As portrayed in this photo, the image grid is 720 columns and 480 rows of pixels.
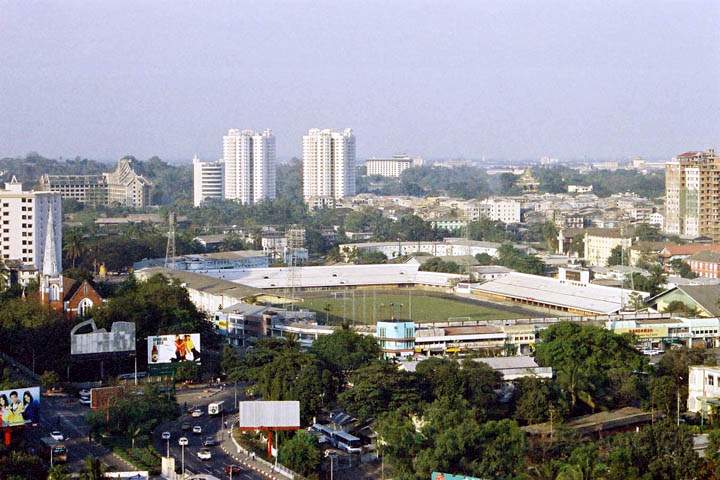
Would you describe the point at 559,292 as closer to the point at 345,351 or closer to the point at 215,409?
the point at 345,351

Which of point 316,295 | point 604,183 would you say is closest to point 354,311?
point 316,295

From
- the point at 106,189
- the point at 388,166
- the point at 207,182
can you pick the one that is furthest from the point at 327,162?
the point at 388,166

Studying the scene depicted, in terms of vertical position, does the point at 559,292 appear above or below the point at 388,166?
below

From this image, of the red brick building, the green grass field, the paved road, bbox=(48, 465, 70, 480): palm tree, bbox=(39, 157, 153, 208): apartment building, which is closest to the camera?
bbox=(48, 465, 70, 480): palm tree

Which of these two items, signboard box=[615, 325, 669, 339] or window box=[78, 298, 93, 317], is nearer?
window box=[78, 298, 93, 317]

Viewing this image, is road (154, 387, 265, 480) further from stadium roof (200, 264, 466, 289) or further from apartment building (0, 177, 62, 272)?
stadium roof (200, 264, 466, 289)

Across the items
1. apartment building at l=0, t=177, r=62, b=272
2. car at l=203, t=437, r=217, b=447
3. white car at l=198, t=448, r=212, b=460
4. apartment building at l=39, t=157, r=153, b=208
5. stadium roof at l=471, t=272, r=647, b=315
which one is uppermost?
apartment building at l=39, t=157, r=153, b=208

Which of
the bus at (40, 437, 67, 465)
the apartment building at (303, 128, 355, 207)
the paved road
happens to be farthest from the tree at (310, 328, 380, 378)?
the apartment building at (303, 128, 355, 207)
